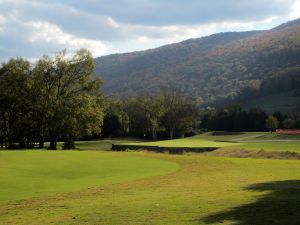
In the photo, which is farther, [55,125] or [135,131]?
[135,131]

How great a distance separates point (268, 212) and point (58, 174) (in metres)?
15.9

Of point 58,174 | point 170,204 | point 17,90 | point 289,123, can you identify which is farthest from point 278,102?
point 170,204

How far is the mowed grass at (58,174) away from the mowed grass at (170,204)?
1.64 m

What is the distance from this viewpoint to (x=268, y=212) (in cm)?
1127

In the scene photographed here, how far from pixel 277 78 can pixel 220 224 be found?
153m

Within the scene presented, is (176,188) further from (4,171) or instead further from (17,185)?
(4,171)

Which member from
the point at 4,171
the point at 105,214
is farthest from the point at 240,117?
the point at 105,214

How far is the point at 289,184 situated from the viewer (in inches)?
709

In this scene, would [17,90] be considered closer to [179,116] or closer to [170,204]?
[170,204]

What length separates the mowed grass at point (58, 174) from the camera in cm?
1892

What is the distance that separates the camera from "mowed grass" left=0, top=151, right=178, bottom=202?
18.9 metres

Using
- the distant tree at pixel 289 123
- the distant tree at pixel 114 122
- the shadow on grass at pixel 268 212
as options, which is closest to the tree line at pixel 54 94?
the distant tree at pixel 114 122

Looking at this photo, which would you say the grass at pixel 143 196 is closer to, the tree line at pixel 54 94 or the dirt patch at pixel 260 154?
the dirt patch at pixel 260 154

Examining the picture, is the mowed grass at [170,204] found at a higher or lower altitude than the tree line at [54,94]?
lower
